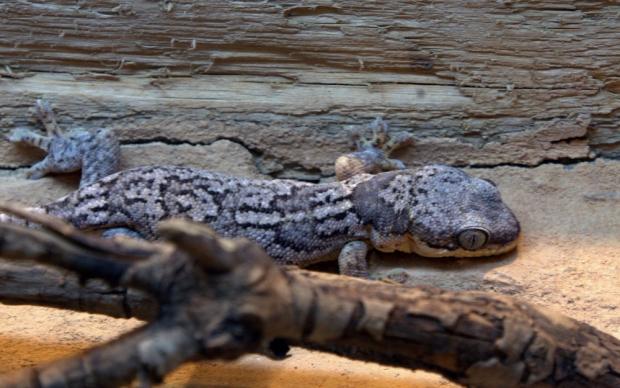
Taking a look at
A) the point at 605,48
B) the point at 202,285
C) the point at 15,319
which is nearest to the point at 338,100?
the point at 605,48

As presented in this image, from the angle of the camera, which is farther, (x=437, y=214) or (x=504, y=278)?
(x=437, y=214)

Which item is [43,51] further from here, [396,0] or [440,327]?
[440,327]

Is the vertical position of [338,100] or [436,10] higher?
[436,10]

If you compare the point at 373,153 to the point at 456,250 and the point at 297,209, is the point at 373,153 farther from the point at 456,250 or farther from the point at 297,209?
the point at 456,250

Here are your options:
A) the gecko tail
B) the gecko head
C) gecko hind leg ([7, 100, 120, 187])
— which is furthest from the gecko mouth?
the gecko tail

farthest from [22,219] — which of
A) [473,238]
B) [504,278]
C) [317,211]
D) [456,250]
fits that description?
[504,278]

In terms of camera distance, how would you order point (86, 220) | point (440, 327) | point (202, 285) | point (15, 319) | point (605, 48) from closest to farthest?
point (202, 285) < point (440, 327) < point (15, 319) < point (86, 220) < point (605, 48)

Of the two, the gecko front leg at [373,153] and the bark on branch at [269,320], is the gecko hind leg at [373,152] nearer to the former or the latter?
the gecko front leg at [373,153]

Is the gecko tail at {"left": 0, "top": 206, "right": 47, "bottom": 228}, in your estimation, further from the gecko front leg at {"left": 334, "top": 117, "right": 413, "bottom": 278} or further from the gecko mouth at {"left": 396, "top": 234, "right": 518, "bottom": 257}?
the gecko mouth at {"left": 396, "top": 234, "right": 518, "bottom": 257}
